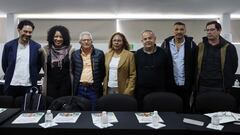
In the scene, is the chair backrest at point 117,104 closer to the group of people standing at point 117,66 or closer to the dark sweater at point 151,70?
the group of people standing at point 117,66

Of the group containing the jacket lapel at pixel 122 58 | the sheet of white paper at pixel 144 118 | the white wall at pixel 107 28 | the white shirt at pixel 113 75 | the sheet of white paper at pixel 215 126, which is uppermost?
the white wall at pixel 107 28

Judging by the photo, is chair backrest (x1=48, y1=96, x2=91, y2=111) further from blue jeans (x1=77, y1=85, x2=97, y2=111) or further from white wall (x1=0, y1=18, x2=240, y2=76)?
white wall (x1=0, y1=18, x2=240, y2=76)

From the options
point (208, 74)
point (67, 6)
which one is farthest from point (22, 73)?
point (67, 6)

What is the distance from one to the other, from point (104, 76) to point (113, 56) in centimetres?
27

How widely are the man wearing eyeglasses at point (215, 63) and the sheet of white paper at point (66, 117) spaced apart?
165 cm

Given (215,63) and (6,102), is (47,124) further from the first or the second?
(215,63)

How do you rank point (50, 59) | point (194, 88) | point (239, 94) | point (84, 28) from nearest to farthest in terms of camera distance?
point (50, 59), point (194, 88), point (239, 94), point (84, 28)

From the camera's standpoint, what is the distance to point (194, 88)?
3385 millimetres

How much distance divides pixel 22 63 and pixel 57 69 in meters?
0.45

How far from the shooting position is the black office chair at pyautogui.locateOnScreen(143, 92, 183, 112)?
286 cm

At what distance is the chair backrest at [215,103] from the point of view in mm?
2822

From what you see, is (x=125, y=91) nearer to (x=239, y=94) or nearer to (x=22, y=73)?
(x=22, y=73)

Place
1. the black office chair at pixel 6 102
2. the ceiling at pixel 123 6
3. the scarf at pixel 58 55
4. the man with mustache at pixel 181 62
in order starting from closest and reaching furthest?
the black office chair at pixel 6 102 < the scarf at pixel 58 55 < the man with mustache at pixel 181 62 < the ceiling at pixel 123 6

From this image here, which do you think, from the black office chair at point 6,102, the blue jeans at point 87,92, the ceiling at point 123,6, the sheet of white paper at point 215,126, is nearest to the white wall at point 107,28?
the ceiling at point 123,6
